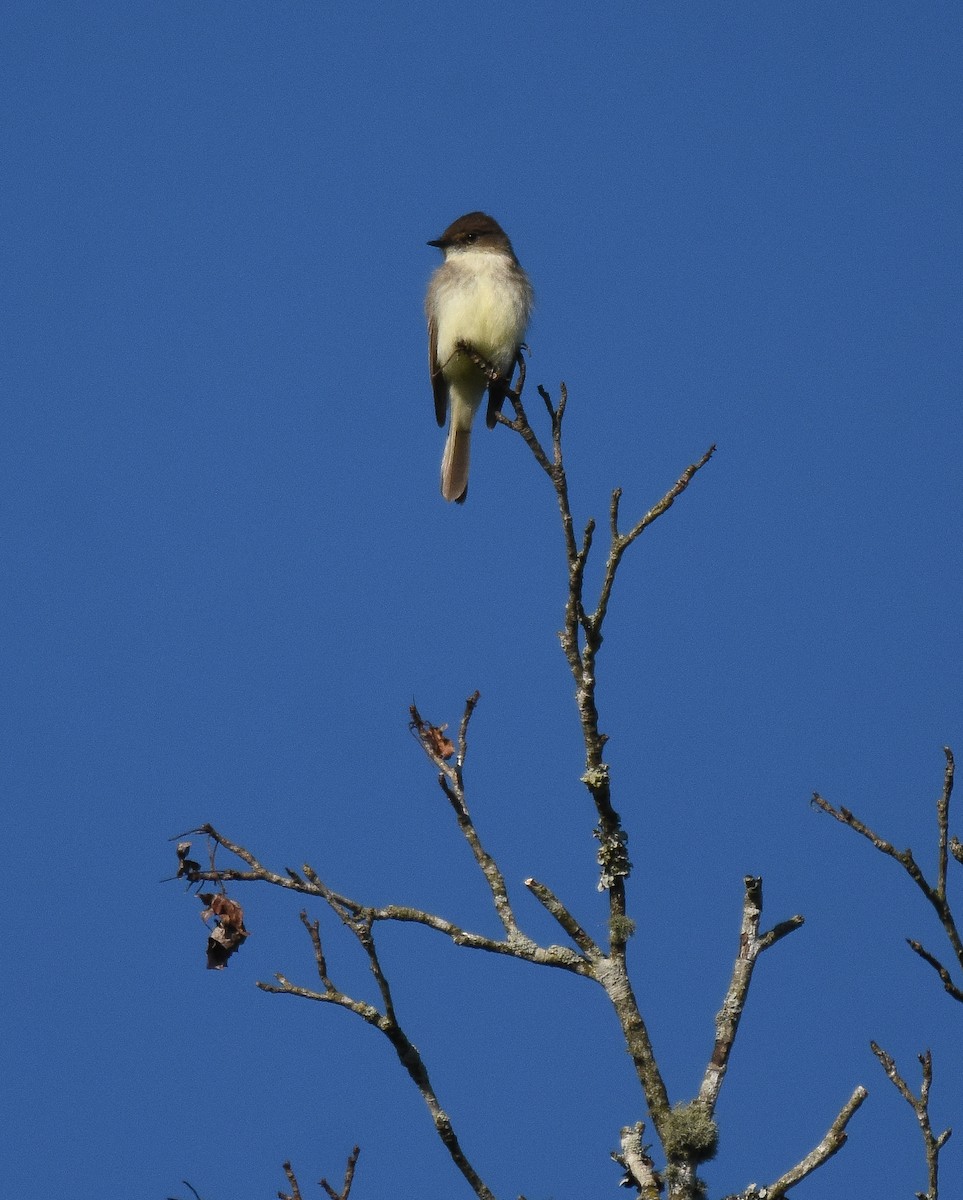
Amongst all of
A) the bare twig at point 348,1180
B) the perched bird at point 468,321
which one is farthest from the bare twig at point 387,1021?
the perched bird at point 468,321

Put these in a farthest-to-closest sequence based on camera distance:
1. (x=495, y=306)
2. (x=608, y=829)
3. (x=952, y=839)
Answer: (x=495, y=306) → (x=608, y=829) → (x=952, y=839)

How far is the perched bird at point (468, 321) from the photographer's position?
941 centimetres

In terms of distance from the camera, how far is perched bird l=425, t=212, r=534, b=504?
941 cm

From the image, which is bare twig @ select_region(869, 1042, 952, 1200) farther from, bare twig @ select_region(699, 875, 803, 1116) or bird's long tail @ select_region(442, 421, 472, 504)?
bird's long tail @ select_region(442, 421, 472, 504)

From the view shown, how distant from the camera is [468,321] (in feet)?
30.9

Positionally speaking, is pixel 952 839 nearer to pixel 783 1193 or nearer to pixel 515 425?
pixel 783 1193

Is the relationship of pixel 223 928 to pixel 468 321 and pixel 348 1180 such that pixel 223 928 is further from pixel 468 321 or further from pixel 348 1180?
pixel 468 321

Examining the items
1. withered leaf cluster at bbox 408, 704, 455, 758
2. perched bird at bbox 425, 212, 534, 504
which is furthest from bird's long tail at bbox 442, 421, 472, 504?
withered leaf cluster at bbox 408, 704, 455, 758

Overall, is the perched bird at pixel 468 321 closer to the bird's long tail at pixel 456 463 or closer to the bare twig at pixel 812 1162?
the bird's long tail at pixel 456 463

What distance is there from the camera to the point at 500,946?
4.28 m

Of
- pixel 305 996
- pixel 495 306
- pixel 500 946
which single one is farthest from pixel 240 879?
pixel 495 306

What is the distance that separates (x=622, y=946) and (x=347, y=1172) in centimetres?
105

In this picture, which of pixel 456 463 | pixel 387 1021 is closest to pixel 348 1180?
pixel 387 1021

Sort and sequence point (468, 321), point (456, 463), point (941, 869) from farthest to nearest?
point (456, 463) < point (468, 321) < point (941, 869)
